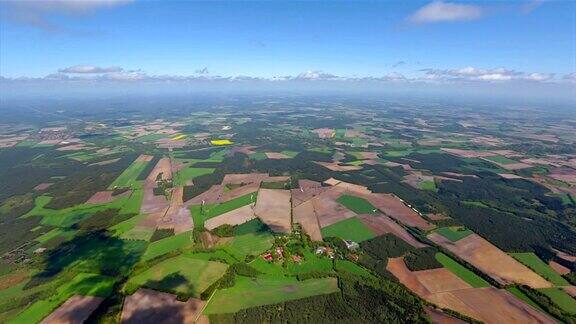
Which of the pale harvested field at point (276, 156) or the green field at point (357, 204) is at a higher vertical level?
the pale harvested field at point (276, 156)

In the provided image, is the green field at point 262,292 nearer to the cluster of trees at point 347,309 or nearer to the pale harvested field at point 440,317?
the cluster of trees at point 347,309

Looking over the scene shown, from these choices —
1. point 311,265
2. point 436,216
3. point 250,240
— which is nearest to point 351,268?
point 311,265

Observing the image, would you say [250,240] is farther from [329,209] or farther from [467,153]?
[467,153]

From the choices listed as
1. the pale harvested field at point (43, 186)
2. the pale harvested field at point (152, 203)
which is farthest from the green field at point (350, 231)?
the pale harvested field at point (43, 186)

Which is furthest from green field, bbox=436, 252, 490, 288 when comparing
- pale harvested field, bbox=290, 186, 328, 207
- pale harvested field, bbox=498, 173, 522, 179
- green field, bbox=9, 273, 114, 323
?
pale harvested field, bbox=498, 173, 522, 179

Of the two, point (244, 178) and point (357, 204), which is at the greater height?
point (244, 178)

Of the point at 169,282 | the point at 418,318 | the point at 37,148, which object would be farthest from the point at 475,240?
the point at 37,148
